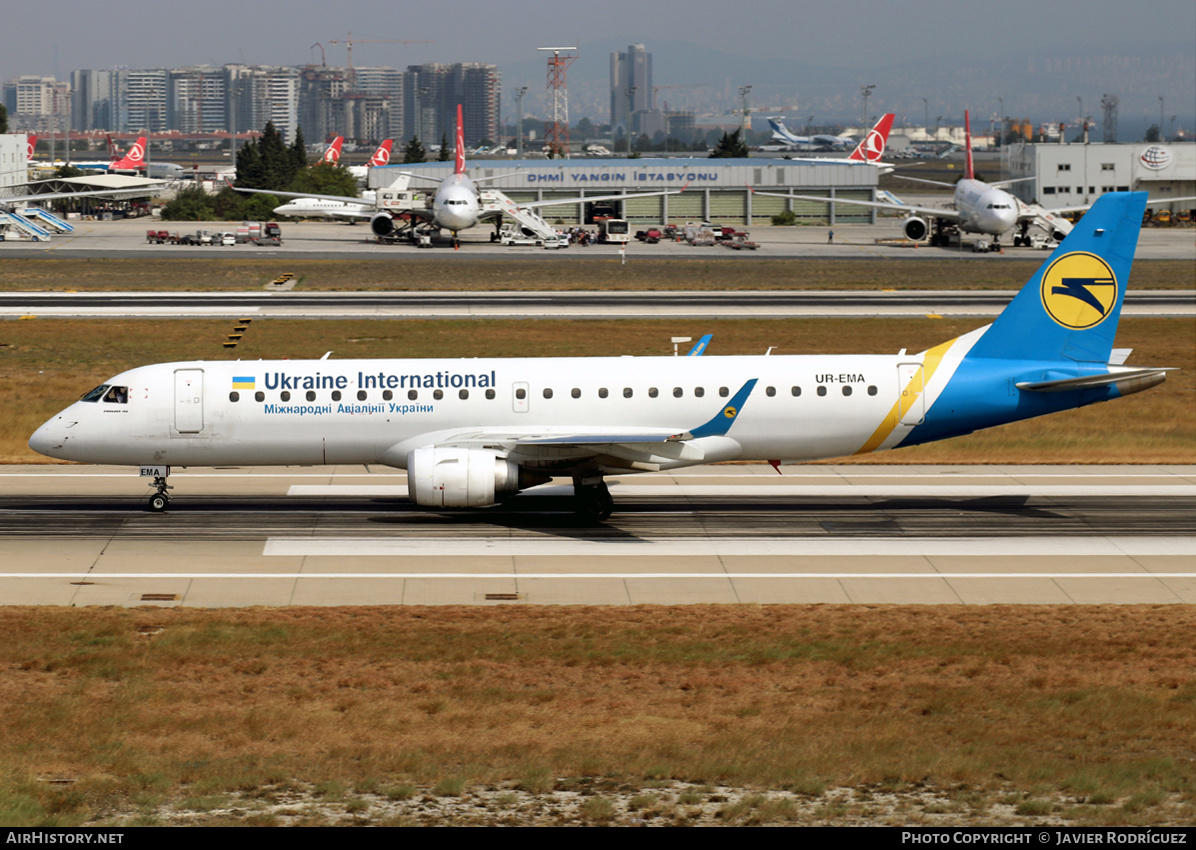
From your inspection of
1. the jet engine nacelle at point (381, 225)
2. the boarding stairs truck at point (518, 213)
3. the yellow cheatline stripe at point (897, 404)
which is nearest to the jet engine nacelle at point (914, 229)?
the boarding stairs truck at point (518, 213)

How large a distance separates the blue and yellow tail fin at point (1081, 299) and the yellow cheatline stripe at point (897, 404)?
5.82 feet

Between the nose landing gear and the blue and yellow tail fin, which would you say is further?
the blue and yellow tail fin

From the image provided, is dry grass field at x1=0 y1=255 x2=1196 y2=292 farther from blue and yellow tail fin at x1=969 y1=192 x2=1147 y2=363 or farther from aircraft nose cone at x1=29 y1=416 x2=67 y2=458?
blue and yellow tail fin at x1=969 y1=192 x2=1147 y2=363

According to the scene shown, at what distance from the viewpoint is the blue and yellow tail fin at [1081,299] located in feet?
114

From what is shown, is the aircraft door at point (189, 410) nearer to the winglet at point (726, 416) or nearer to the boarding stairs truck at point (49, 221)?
the winglet at point (726, 416)

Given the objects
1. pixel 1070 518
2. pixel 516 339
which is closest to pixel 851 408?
pixel 1070 518

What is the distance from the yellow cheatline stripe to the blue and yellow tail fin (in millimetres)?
1774

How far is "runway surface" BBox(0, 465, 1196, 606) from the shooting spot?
27469 millimetres

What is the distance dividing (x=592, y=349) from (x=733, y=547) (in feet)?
102

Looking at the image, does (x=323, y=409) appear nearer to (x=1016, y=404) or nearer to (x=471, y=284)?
(x=1016, y=404)

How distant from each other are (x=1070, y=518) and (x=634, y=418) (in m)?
12.0

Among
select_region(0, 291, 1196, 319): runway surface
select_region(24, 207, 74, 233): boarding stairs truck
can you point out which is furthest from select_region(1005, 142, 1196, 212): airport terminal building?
select_region(24, 207, 74, 233): boarding stairs truck

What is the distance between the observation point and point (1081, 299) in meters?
35.0

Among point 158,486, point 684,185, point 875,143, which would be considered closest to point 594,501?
point 158,486
